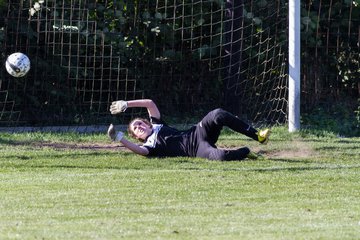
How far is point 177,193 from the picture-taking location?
10406 mm

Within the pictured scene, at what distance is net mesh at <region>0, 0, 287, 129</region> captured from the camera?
18.2 metres

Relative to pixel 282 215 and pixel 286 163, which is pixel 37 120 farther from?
pixel 282 215

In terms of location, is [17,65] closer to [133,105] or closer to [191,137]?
[133,105]

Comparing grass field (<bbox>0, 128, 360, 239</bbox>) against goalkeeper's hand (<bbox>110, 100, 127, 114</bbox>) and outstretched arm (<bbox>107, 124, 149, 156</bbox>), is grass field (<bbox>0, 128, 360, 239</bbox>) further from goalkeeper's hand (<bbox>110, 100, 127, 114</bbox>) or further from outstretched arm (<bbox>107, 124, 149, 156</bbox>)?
goalkeeper's hand (<bbox>110, 100, 127, 114</bbox>)

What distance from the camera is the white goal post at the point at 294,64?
16.4 metres

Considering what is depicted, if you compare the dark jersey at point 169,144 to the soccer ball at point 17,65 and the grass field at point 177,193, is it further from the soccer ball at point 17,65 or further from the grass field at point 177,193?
the soccer ball at point 17,65

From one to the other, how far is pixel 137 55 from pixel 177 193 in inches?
351

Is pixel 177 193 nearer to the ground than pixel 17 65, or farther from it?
nearer to the ground

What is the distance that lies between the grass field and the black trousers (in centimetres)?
14

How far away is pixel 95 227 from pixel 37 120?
33.5 feet

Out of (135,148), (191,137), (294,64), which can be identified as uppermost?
(294,64)

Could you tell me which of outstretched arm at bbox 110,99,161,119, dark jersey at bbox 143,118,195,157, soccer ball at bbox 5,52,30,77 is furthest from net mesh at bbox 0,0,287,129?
dark jersey at bbox 143,118,195,157

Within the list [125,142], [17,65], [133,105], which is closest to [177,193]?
[125,142]

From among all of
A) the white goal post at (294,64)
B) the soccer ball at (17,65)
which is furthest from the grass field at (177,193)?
the white goal post at (294,64)
